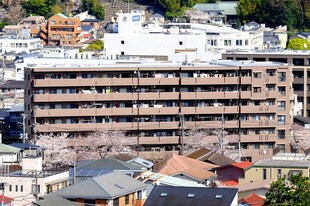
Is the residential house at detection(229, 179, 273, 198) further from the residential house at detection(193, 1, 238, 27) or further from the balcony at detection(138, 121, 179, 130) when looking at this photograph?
the residential house at detection(193, 1, 238, 27)

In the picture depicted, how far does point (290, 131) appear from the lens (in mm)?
56500

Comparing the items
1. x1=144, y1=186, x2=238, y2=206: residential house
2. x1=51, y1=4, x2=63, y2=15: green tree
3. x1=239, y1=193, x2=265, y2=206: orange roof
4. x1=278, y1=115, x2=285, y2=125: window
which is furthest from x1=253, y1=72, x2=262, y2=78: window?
x1=51, y1=4, x2=63, y2=15: green tree

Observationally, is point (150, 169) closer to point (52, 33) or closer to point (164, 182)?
point (164, 182)

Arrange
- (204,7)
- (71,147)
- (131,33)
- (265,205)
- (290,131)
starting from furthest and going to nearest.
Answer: (204,7)
(131,33)
(290,131)
(71,147)
(265,205)

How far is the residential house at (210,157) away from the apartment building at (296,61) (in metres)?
16.8

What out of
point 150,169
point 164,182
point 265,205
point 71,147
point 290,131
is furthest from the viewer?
point 290,131

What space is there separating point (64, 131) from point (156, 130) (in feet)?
11.7

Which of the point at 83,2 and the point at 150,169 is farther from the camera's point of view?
the point at 83,2

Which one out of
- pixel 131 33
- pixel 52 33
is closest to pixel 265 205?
pixel 131 33

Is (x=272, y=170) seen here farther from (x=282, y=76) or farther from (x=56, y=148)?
(x=282, y=76)

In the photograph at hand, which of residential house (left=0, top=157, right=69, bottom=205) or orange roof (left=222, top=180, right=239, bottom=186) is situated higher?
residential house (left=0, top=157, right=69, bottom=205)

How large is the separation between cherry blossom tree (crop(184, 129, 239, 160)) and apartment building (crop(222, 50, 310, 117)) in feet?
42.2

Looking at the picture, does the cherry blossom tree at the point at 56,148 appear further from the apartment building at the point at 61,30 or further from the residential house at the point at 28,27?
the apartment building at the point at 61,30

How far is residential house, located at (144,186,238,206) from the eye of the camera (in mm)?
37312
